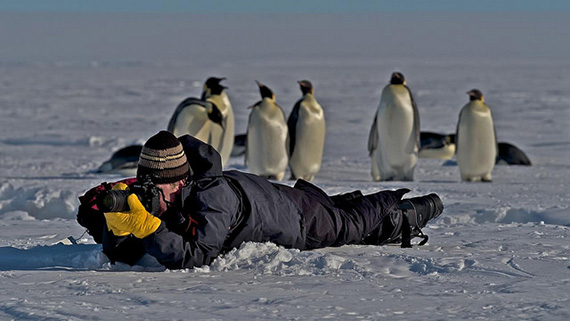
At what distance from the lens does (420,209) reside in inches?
143

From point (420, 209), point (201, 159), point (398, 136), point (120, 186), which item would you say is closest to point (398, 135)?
point (398, 136)

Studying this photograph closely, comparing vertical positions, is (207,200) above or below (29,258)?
above

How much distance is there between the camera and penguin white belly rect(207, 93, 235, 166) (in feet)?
30.3

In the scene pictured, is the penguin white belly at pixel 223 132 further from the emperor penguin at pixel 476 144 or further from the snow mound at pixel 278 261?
the snow mound at pixel 278 261

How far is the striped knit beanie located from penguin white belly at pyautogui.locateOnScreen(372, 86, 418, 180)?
5.91 m

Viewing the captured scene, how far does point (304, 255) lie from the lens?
3016 mm

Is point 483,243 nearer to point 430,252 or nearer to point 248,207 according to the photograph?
point 430,252

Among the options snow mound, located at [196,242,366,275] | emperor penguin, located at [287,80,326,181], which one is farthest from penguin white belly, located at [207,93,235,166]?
snow mound, located at [196,242,366,275]

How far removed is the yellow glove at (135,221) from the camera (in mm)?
2645

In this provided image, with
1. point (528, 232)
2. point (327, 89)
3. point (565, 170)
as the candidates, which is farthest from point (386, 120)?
point (327, 89)

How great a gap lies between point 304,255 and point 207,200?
0.40 m

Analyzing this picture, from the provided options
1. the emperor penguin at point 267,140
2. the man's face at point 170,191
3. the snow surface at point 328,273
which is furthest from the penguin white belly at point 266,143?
the man's face at point 170,191

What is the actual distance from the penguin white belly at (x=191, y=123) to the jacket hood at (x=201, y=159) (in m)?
5.92

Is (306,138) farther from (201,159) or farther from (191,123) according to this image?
(201,159)
